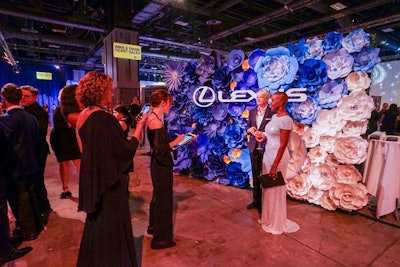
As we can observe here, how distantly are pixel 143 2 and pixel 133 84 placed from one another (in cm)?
245

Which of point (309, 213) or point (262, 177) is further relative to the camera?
point (309, 213)

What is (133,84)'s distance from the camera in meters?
7.55

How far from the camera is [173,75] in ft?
15.9

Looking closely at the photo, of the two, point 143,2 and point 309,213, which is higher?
point 143,2

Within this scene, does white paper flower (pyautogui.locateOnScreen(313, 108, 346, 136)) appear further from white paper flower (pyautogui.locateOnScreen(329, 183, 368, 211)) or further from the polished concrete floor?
the polished concrete floor

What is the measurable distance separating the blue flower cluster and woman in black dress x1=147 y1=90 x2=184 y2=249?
1841 millimetres

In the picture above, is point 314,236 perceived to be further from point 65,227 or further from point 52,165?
point 52,165

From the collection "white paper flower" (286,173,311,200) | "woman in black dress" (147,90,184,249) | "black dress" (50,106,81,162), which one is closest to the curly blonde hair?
"woman in black dress" (147,90,184,249)

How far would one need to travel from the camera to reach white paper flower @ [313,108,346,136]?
2.98 m

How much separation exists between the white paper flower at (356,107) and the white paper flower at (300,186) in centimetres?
96

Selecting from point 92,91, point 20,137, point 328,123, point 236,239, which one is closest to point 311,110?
point 328,123

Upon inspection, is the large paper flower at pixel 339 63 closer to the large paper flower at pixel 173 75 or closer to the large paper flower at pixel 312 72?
the large paper flower at pixel 312 72

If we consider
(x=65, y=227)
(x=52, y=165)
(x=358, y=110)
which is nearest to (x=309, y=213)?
(x=358, y=110)

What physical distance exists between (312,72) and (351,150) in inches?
42.8
